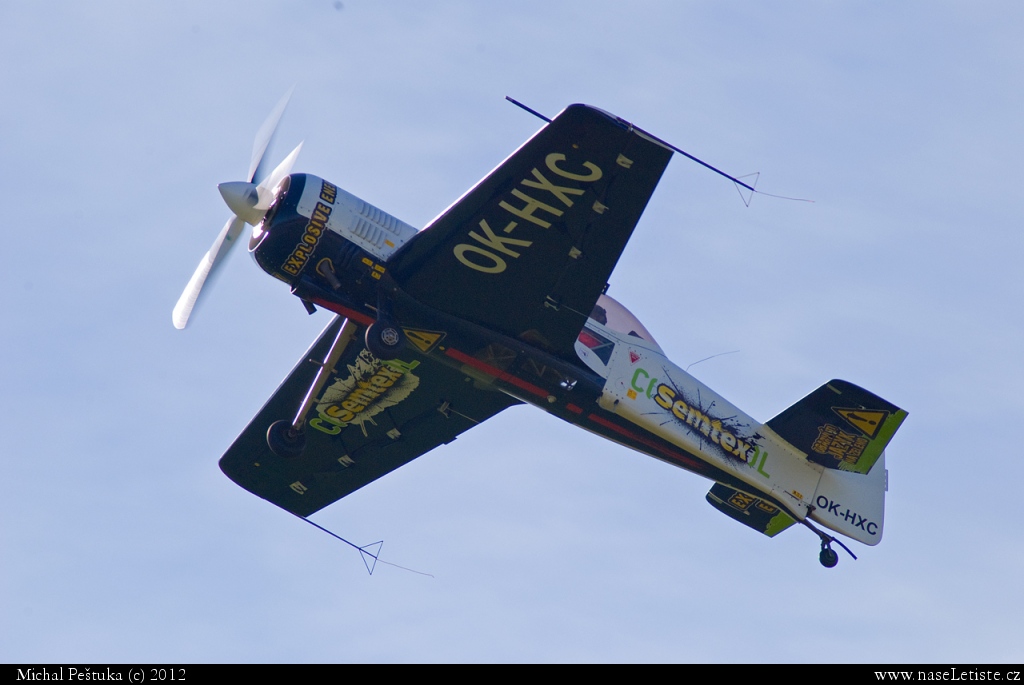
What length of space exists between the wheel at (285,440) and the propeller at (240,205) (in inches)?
72.7

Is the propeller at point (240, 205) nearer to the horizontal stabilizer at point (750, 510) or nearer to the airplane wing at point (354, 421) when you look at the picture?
the airplane wing at point (354, 421)

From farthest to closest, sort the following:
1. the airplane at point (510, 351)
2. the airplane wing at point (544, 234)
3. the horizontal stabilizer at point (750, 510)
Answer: the horizontal stabilizer at point (750, 510), the airplane at point (510, 351), the airplane wing at point (544, 234)

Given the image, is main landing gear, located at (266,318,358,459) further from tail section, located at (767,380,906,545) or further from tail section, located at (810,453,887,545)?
tail section, located at (810,453,887,545)

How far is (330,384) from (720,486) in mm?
5513

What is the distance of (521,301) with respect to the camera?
16.0m

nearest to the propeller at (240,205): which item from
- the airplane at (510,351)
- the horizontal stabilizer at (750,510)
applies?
the airplane at (510,351)

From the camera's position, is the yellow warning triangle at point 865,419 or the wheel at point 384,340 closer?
the wheel at point 384,340

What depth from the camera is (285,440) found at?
17.5 meters

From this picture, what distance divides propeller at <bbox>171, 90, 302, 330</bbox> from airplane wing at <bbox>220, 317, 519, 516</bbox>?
1.73 metres

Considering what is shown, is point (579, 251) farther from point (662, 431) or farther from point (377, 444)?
point (377, 444)

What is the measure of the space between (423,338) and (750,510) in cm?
525

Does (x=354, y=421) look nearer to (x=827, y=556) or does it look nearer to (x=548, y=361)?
(x=548, y=361)

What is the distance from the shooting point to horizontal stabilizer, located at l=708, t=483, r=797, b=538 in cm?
1789

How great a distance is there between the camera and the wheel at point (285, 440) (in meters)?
17.5
